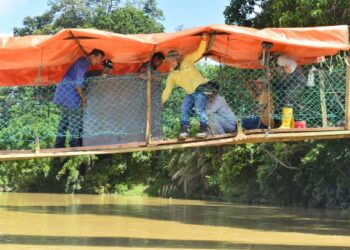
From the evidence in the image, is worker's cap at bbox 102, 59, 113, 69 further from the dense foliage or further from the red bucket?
the red bucket

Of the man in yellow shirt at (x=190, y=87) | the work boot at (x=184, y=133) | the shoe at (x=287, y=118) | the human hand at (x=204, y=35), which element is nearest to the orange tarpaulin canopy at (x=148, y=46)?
the human hand at (x=204, y=35)

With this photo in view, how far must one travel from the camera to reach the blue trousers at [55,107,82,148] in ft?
23.7

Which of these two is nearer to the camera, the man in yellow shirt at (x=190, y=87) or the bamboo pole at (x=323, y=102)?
the bamboo pole at (x=323, y=102)

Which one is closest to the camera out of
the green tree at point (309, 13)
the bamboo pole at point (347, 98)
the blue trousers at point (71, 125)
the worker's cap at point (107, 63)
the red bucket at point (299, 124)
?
the bamboo pole at point (347, 98)

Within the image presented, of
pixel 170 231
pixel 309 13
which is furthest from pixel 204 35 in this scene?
pixel 170 231

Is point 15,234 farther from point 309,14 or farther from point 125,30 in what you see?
point 125,30

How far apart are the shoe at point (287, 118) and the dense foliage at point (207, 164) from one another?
1.01 meters

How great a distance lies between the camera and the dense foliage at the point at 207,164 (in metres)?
11.3

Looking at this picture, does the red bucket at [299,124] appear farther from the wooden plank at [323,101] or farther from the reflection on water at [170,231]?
the reflection on water at [170,231]

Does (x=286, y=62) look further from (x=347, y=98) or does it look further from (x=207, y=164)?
(x=207, y=164)

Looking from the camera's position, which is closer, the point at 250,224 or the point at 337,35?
the point at 337,35

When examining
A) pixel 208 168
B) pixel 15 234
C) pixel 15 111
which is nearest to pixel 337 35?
pixel 15 111

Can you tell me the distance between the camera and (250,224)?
13.2m

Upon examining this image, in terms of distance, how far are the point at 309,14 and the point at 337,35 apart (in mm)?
3841
